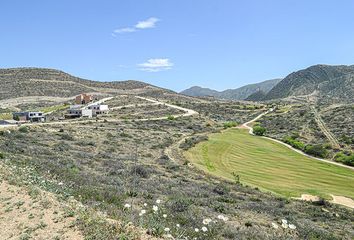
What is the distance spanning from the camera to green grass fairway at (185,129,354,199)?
3080cm

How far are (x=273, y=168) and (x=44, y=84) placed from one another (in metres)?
127

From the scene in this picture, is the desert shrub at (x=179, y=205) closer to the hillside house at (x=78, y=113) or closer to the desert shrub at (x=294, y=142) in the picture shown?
the desert shrub at (x=294, y=142)

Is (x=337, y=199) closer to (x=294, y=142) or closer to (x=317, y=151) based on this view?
(x=317, y=151)

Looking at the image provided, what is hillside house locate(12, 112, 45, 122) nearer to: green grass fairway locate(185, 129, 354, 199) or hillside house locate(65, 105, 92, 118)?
hillside house locate(65, 105, 92, 118)

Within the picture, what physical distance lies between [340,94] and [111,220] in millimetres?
193130

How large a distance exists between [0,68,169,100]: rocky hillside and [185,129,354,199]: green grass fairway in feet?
333

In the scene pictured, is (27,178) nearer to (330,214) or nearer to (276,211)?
(276,211)

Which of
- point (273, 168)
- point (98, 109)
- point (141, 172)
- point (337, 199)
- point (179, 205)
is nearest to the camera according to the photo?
point (179, 205)

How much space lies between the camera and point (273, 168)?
1513 inches

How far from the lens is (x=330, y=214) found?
2159 cm

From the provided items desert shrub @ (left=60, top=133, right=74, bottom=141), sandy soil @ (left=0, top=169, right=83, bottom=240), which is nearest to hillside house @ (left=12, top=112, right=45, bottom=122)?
desert shrub @ (left=60, top=133, right=74, bottom=141)

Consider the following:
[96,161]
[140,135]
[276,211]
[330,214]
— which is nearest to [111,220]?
[276,211]

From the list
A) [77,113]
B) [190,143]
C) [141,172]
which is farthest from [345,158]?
[77,113]

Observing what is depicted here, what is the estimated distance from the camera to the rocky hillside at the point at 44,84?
135250 millimetres
